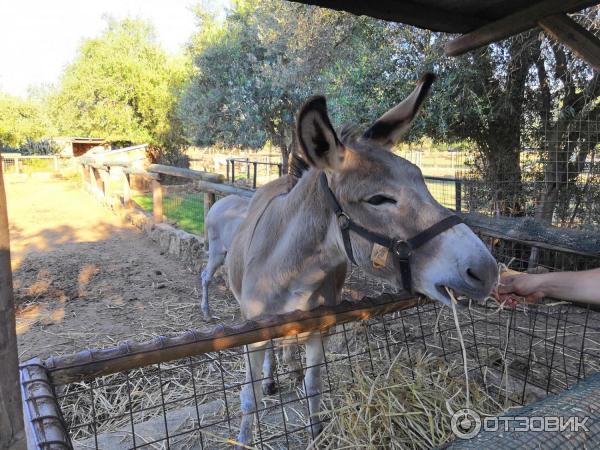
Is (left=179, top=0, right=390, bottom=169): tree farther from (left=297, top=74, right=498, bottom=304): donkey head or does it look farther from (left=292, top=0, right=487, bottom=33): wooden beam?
(left=297, top=74, right=498, bottom=304): donkey head

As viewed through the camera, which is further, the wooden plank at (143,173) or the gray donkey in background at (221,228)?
the wooden plank at (143,173)

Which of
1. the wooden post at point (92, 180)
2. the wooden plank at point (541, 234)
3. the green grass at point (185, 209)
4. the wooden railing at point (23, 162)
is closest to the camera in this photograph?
the wooden plank at point (541, 234)

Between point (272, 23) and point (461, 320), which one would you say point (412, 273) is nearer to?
point (461, 320)

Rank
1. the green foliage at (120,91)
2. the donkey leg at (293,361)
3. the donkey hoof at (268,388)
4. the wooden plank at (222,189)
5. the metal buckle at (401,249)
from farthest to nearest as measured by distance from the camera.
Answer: the green foliage at (120,91) → the wooden plank at (222,189) → the donkey hoof at (268,388) → the donkey leg at (293,361) → the metal buckle at (401,249)

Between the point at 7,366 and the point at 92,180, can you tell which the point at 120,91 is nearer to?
the point at 92,180

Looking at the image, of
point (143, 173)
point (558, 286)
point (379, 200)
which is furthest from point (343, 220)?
point (143, 173)

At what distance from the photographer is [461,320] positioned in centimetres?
432

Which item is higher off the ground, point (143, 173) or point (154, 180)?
point (143, 173)

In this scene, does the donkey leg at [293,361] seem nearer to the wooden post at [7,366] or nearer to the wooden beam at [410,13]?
the wooden post at [7,366]

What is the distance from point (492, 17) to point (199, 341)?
3.07 m

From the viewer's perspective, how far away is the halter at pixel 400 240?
1589 mm

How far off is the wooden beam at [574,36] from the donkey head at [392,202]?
58.2 inches

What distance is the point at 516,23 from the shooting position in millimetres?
2789

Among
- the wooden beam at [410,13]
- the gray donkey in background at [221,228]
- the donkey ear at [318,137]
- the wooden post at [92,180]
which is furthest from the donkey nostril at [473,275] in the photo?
the wooden post at [92,180]
